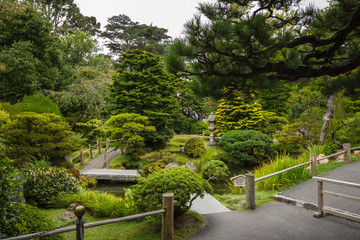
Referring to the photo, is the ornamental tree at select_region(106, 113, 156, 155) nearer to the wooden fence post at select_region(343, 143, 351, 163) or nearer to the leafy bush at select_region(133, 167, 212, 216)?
the leafy bush at select_region(133, 167, 212, 216)

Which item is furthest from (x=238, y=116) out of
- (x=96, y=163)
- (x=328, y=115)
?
(x=96, y=163)

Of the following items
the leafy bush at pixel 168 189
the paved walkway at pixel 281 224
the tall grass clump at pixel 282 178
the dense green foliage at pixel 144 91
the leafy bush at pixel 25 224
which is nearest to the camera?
the leafy bush at pixel 25 224

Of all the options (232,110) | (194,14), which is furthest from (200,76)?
(232,110)

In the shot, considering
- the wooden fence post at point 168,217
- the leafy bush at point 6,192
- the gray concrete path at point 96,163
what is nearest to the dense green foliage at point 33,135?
the gray concrete path at point 96,163

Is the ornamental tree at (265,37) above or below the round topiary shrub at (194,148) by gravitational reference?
above

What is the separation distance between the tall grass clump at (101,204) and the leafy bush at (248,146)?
24.5ft

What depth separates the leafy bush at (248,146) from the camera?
36.7 ft

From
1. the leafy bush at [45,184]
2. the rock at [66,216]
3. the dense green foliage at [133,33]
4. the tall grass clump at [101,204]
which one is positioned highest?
the dense green foliage at [133,33]

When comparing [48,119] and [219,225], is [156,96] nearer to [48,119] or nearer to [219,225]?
[48,119]

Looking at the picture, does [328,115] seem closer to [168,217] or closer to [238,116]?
[238,116]

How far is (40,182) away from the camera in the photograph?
577 cm

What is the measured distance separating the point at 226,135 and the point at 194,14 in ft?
33.7

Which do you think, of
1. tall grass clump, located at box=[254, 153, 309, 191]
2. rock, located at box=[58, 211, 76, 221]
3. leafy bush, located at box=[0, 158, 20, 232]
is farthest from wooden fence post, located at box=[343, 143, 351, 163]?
leafy bush, located at box=[0, 158, 20, 232]

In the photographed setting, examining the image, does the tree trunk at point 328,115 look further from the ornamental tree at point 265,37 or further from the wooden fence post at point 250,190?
the ornamental tree at point 265,37
